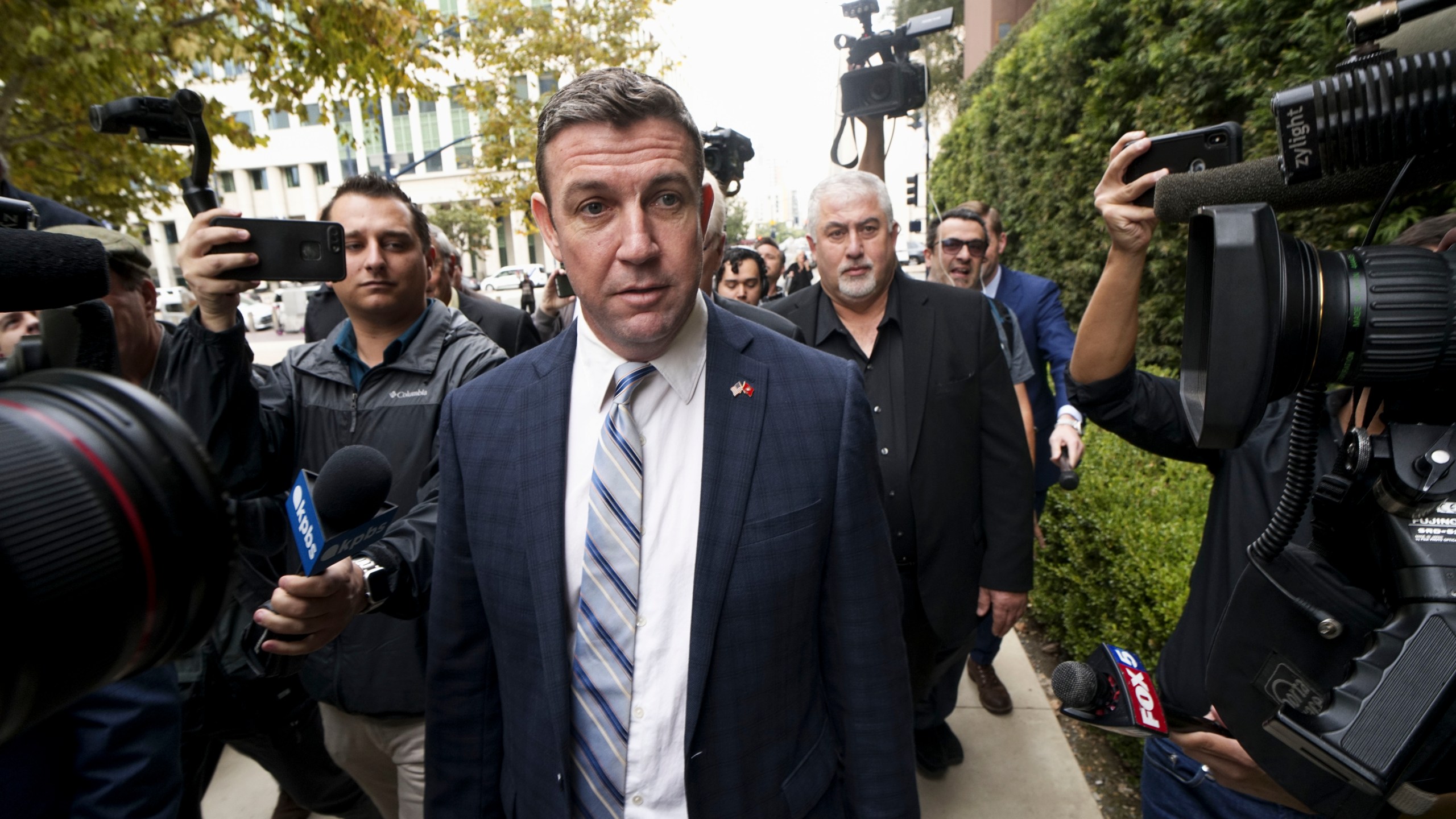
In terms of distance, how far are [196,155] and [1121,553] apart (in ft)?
11.2

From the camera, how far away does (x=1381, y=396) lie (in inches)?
46.6

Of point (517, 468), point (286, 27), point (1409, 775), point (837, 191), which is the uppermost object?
point (286, 27)

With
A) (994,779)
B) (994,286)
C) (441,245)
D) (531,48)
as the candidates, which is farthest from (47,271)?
(531,48)

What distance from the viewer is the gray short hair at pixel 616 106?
4.77ft

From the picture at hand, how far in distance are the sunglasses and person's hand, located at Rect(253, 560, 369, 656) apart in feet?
11.3

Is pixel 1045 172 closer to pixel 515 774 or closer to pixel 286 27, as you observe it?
pixel 286 27

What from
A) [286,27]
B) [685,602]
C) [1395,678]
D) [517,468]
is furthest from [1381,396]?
[286,27]

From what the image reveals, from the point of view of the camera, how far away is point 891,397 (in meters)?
2.78

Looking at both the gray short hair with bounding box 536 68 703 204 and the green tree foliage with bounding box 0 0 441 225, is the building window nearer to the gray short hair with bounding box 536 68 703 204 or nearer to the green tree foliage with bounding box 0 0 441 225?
the green tree foliage with bounding box 0 0 441 225

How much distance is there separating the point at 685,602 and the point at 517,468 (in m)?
0.41

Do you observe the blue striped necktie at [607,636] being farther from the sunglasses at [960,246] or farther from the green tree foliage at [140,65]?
the green tree foliage at [140,65]

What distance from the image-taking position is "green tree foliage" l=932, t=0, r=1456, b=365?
395 centimetres

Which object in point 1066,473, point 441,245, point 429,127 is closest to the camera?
point 1066,473

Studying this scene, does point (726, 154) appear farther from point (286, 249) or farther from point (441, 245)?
point (441, 245)
